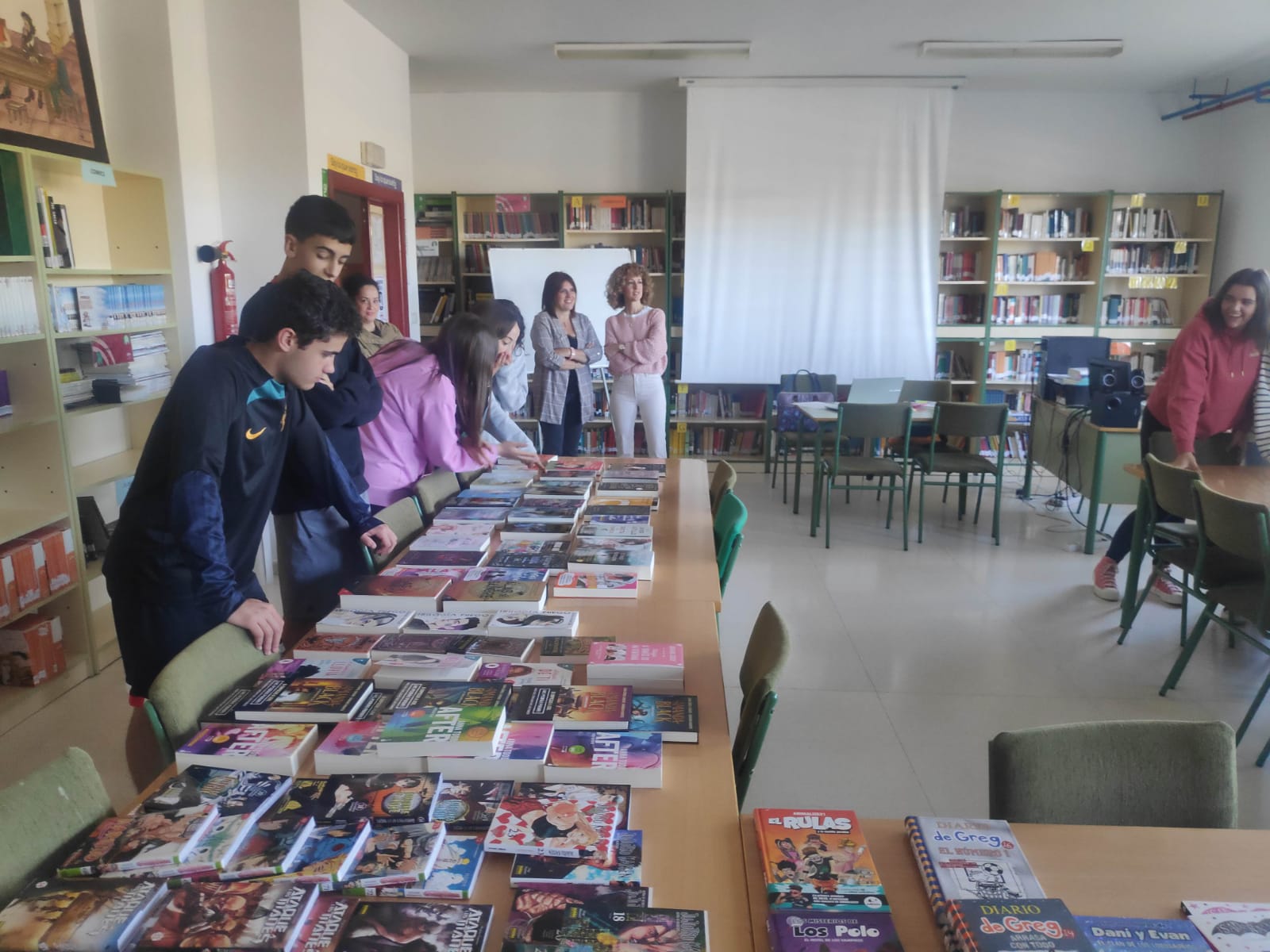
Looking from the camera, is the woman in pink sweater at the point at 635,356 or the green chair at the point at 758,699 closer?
the green chair at the point at 758,699

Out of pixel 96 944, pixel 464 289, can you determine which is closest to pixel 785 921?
pixel 96 944

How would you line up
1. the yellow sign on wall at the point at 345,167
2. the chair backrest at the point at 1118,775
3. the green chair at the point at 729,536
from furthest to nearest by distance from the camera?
the yellow sign on wall at the point at 345,167 < the green chair at the point at 729,536 < the chair backrest at the point at 1118,775

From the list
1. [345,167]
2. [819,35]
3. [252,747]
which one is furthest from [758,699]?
[819,35]

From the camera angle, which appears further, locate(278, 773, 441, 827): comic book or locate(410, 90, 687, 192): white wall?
locate(410, 90, 687, 192): white wall

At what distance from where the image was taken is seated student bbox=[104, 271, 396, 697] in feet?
5.72

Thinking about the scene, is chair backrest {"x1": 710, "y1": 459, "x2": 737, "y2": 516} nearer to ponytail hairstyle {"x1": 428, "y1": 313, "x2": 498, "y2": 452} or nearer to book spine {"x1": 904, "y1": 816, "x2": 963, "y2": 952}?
ponytail hairstyle {"x1": 428, "y1": 313, "x2": 498, "y2": 452}

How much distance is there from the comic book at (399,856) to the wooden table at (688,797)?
0.26 ft

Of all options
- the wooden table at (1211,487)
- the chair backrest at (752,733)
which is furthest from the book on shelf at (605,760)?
the wooden table at (1211,487)

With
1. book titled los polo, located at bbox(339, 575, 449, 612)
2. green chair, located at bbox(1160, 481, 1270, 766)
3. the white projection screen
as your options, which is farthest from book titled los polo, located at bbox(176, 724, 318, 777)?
the white projection screen

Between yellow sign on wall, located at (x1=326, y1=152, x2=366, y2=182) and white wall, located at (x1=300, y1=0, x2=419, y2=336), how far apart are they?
0.03 m

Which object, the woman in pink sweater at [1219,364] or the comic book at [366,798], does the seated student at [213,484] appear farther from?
the woman in pink sweater at [1219,364]

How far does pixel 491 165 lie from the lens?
7.38 meters

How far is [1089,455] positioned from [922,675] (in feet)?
7.78

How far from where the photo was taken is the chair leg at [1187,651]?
3.19 m
